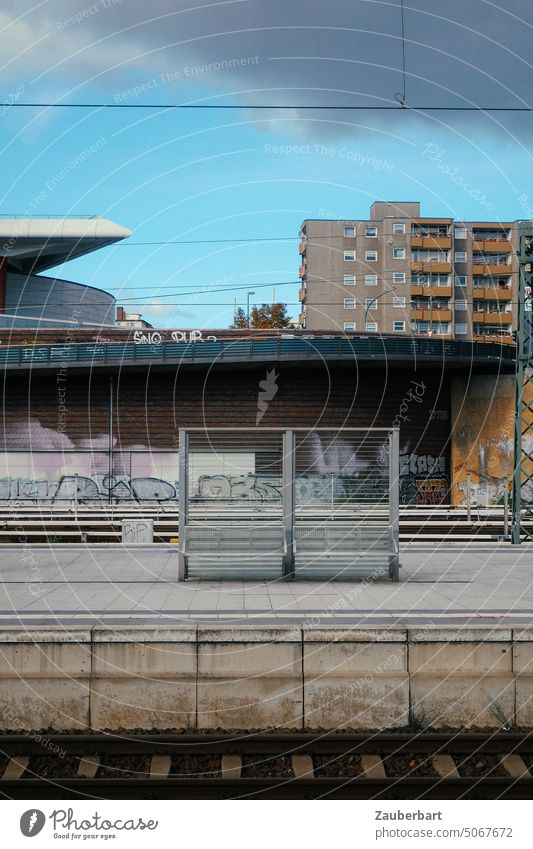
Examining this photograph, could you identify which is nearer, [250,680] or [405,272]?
[250,680]

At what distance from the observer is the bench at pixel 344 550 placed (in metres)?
14.0

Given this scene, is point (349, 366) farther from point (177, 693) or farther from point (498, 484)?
point (177, 693)

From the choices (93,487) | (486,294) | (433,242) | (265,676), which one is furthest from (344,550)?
(486,294)

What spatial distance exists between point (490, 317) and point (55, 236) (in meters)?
48.7

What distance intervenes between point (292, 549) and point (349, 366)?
2586 centimetres

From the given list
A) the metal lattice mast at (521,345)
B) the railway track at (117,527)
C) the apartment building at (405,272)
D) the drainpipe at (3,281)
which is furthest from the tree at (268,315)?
the metal lattice mast at (521,345)

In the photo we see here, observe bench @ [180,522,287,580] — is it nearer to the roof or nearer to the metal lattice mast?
the metal lattice mast

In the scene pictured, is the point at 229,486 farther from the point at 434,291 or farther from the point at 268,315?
the point at 434,291

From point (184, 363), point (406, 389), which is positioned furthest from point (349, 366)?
point (184, 363)

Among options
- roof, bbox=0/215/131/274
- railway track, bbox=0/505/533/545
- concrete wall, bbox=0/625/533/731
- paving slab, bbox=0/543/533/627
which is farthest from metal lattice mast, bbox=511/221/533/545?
roof, bbox=0/215/131/274

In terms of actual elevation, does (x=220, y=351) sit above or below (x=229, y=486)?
above

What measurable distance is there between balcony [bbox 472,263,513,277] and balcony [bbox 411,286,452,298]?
10.2ft

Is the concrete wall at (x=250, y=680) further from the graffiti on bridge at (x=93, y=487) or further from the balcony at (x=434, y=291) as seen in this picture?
the balcony at (x=434, y=291)

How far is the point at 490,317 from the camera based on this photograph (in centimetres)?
8519
